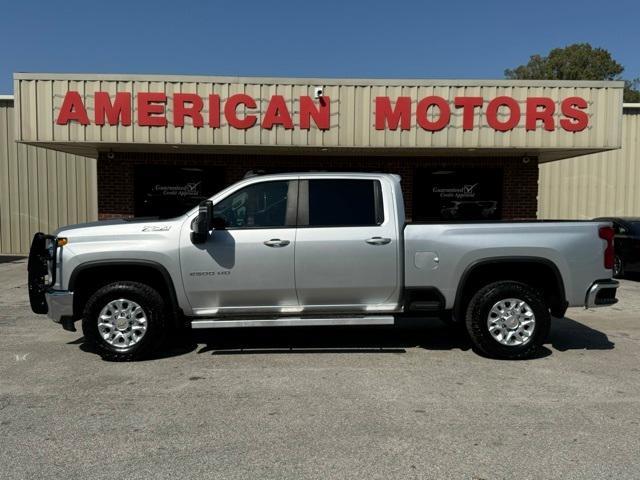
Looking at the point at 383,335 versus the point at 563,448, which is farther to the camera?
Result: the point at 383,335

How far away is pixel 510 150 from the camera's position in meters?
11.4

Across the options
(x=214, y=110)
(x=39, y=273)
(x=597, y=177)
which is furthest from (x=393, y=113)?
(x=597, y=177)

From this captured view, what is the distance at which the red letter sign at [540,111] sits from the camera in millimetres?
10781

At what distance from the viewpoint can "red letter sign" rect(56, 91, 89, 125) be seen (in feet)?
34.0

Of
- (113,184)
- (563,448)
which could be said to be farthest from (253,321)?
(113,184)

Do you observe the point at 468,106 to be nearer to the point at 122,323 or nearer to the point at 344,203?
the point at 344,203

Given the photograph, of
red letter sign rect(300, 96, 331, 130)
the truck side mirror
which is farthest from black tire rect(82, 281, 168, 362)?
red letter sign rect(300, 96, 331, 130)

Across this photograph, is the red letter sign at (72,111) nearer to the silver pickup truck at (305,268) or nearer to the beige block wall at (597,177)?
the silver pickup truck at (305,268)

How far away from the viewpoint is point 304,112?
420 inches

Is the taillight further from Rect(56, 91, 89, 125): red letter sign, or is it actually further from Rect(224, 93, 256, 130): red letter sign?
Rect(56, 91, 89, 125): red letter sign

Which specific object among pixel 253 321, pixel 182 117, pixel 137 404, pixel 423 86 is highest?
pixel 423 86

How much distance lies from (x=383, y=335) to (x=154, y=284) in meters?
2.89

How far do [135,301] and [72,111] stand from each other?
20.9ft

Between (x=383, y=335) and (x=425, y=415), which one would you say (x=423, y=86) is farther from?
(x=425, y=415)
